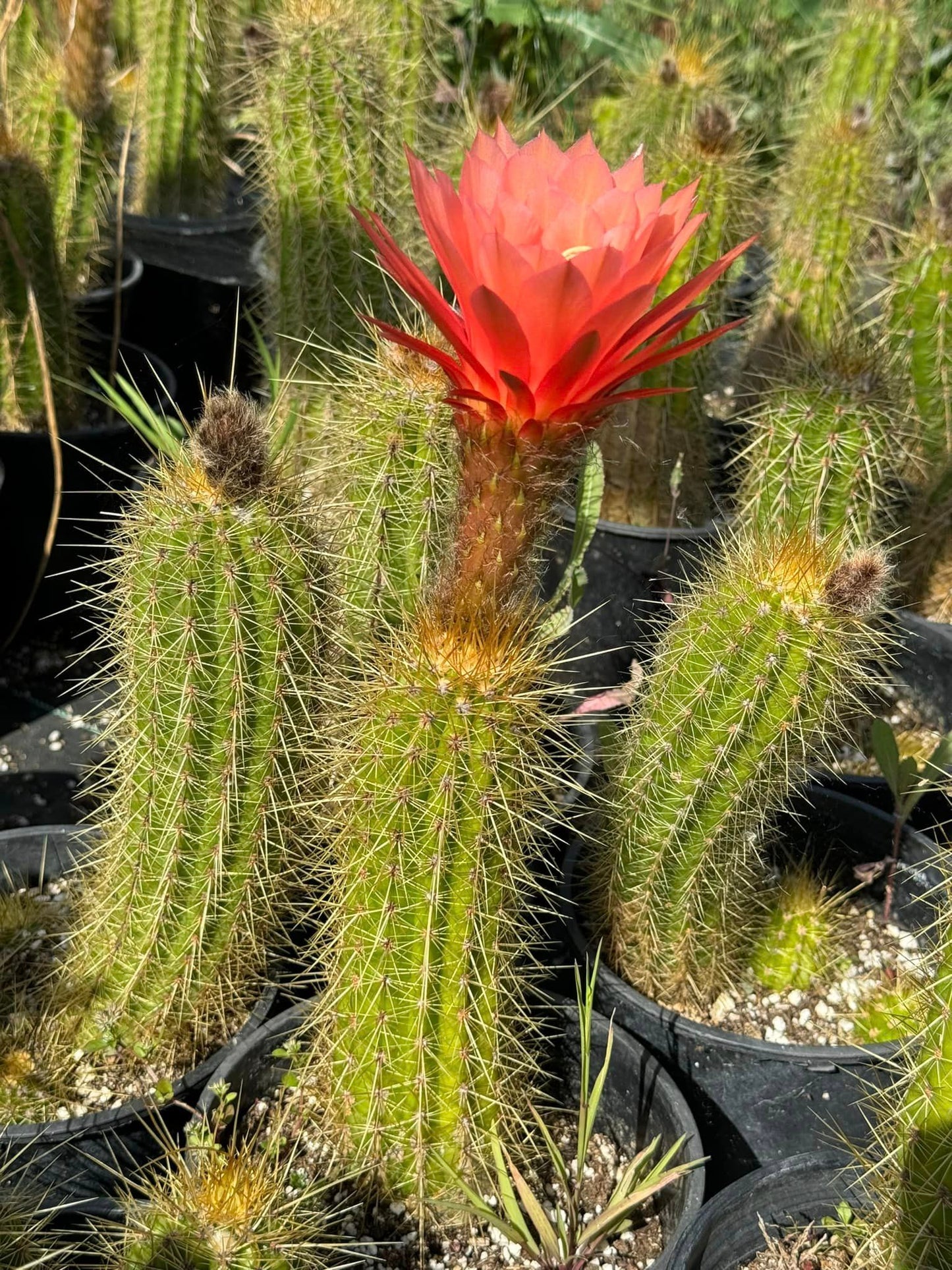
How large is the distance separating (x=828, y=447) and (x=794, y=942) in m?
0.71

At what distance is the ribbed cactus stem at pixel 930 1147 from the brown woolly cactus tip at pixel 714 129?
1.37 metres

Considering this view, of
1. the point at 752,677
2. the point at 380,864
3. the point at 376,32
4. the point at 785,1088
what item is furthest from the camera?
the point at 376,32

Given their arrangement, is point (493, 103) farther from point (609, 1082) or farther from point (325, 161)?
point (609, 1082)

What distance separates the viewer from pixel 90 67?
2.38 meters

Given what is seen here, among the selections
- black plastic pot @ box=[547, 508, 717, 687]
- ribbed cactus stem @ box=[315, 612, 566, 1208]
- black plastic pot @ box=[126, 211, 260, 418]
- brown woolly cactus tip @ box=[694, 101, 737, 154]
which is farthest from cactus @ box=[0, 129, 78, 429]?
ribbed cactus stem @ box=[315, 612, 566, 1208]

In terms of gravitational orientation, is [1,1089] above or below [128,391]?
below

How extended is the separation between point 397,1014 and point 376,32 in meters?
1.98

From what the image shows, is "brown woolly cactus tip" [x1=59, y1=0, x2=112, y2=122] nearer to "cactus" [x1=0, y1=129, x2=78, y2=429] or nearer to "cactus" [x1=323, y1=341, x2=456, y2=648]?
"cactus" [x1=0, y1=129, x2=78, y2=429]

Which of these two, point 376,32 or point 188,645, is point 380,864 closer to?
point 188,645

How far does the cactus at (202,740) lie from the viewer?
118 centimetres

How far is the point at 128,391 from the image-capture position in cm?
131

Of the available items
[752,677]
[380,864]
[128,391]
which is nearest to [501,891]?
[380,864]

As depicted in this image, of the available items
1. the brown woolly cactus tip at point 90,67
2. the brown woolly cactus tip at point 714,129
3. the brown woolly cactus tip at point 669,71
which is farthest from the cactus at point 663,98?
the brown woolly cactus tip at point 90,67

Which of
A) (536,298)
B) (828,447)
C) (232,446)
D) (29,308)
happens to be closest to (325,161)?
(29,308)
